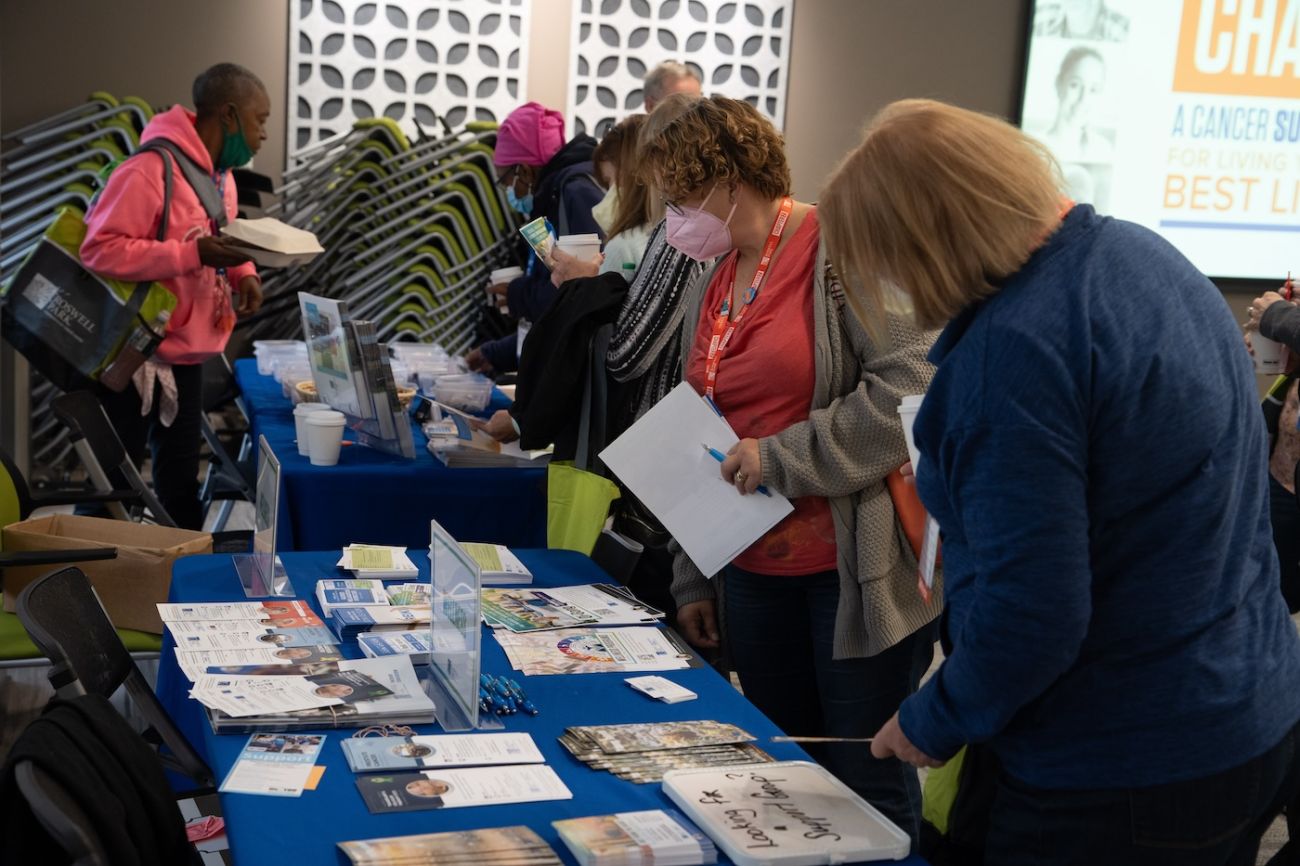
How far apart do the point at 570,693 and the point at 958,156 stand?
91cm

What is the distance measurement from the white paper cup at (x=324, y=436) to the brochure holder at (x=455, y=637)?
1.26 meters

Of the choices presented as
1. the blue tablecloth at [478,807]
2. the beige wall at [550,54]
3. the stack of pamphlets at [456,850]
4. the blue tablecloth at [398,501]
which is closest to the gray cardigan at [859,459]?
the blue tablecloth at [478,807]

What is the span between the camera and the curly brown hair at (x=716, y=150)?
200 cm

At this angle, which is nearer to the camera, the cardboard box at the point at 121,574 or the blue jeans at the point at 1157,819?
the blue jeans at the point at 1157,819

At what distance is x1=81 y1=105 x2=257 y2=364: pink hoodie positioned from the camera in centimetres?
363

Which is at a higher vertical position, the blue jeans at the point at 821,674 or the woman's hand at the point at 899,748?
the woman's hand at the point at 899,748

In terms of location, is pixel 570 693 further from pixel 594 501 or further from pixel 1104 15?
pixel 1104 15

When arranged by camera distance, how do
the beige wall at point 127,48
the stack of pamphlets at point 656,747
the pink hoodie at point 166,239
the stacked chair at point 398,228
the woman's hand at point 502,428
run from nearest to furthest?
the stack of pamphlets at point 656,747 < the woman's hand at point 502,428 < the pink hoodie at point 166,239 < the beige wall at point 127,48 < the stacked chair at point 398,228

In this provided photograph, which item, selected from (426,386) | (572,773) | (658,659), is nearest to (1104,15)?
(426,386)

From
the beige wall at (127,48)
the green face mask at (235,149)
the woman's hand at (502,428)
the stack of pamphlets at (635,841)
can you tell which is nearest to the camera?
the stack of pamphlets at (635,841)

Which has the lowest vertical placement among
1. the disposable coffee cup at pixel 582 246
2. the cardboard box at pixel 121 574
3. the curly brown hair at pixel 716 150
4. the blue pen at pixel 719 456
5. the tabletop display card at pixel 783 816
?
the cardboard box at pixel 121 574

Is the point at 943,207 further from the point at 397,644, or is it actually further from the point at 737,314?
the point at 397,644

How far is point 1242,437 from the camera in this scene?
3.88ft

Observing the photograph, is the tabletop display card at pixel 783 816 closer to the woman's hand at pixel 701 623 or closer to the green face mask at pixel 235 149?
the woman's hand at pixel 701 623
